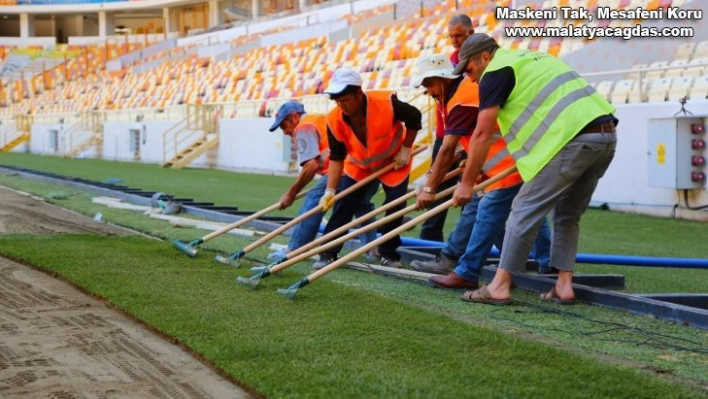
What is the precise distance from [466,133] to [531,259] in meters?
1.57

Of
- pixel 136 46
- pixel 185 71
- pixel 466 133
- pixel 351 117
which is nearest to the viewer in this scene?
pixel 466 133

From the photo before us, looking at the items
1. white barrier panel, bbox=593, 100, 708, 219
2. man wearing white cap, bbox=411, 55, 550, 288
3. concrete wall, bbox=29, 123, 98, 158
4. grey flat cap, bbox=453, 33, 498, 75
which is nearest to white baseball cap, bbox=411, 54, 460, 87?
man wearing white cap, bbox=411, 55, 550, 288

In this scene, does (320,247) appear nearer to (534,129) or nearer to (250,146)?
(534,129)

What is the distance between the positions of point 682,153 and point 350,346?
8786mm

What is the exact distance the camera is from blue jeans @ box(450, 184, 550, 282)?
5938mm

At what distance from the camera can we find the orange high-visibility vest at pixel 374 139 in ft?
22.8

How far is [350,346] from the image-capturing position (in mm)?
4266

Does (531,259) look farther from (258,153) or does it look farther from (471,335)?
(258,153)

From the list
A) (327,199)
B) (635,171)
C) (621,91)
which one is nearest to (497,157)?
(327,199)

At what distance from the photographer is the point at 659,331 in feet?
16.0

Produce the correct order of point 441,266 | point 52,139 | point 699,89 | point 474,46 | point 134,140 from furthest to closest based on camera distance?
point 52,139 → point 134,140 → point 699,89 → point 441,266 → point 474,46

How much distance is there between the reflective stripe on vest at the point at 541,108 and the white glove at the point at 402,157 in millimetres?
1734

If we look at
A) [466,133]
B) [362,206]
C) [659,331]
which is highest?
[466,133]

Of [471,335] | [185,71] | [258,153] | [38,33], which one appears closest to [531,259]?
[471,335]
